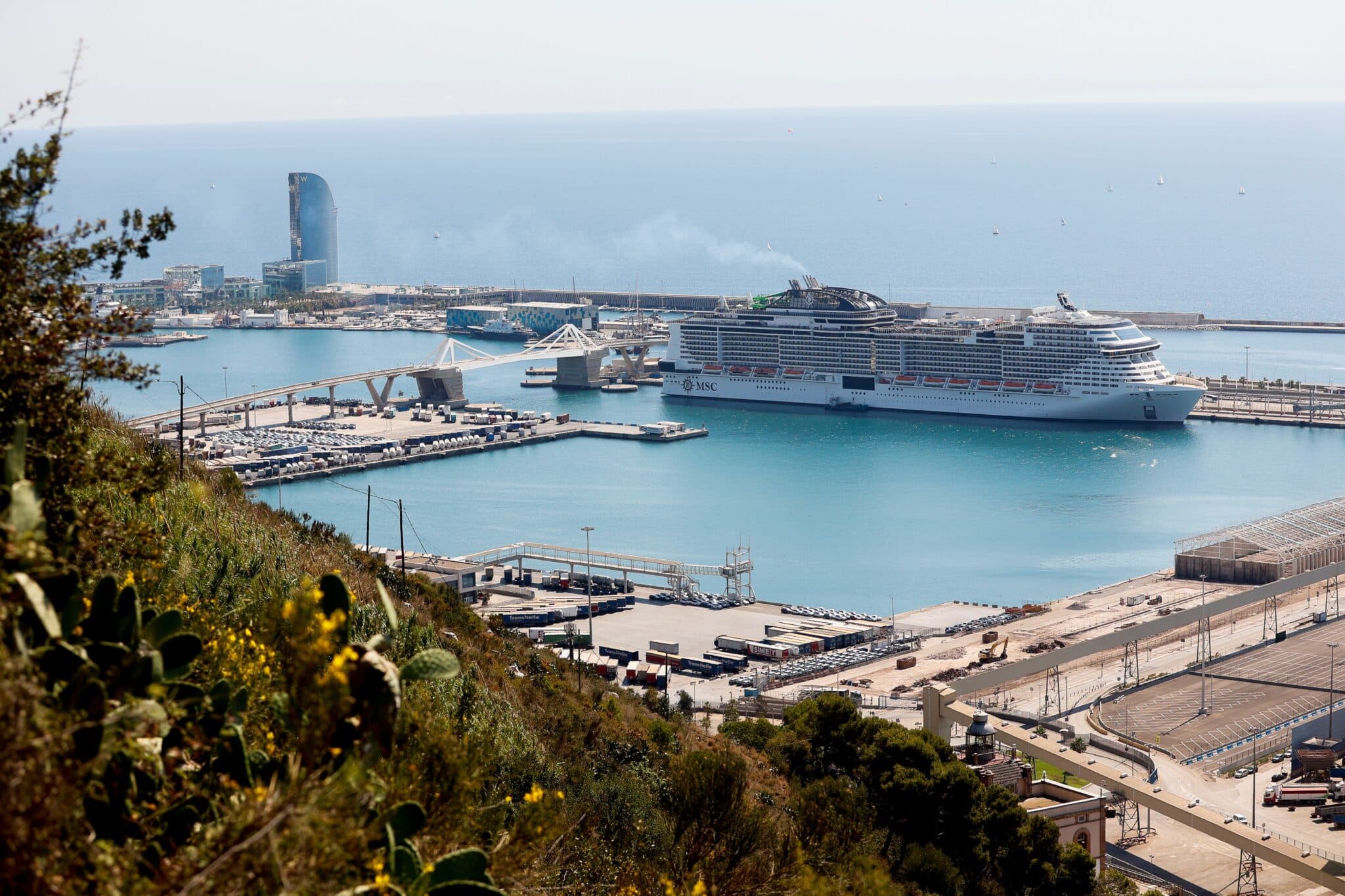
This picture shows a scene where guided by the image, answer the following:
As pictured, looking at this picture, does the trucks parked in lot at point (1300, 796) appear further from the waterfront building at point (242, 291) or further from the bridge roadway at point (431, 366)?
the waterfront building at point (242, 291)

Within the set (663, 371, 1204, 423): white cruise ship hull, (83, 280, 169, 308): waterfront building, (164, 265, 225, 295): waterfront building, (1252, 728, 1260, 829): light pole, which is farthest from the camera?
(164, 265, 225, 295): waterfront building

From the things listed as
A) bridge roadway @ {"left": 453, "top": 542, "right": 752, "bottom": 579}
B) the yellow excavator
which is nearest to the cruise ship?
bridge roadway @ {"left": 453, "top": 542, "right": 752, "bottom": 579}

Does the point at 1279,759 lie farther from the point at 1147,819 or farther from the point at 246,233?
the point at 246,233

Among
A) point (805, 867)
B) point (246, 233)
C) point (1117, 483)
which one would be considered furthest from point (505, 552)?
point (246, 233)

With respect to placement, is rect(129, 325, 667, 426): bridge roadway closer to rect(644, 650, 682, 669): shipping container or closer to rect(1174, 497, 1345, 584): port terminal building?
rect(644, 650, 682, 669): shipping container

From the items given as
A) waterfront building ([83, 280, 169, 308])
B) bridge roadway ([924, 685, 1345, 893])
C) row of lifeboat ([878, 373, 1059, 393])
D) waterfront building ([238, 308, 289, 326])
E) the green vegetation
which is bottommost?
bridge roadway ([924, 685, 1345, 893])

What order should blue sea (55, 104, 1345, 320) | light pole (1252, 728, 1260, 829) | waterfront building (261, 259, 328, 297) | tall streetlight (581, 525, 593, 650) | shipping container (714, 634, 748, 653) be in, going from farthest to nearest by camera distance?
blue sea (55, 104, 1345, 320)
waterfront building (261, 259, 328, 297)
tall streetlight (581, 525, 593, 650)
shipping container (714, 634, 748, 653)
light pole (1252, 728, 1260, 829)
